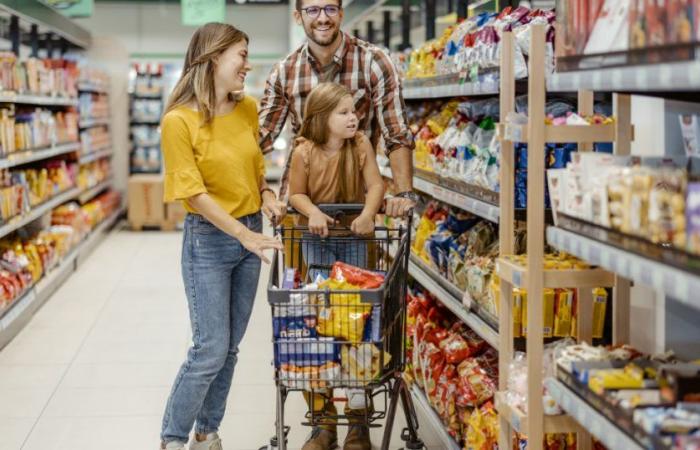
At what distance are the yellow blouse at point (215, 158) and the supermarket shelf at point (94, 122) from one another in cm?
689

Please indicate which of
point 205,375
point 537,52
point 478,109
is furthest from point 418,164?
point 537,52

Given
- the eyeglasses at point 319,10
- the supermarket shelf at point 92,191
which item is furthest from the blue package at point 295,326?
the supermarket shelf at point 92,191

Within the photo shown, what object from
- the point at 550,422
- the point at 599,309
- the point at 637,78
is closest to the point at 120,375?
the point at 599,309

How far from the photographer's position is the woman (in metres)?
3.34

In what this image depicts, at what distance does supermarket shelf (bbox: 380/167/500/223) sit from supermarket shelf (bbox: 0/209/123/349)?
8.66ft

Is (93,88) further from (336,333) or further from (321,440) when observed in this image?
(336,333)

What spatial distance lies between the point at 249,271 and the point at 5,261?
10.4ft

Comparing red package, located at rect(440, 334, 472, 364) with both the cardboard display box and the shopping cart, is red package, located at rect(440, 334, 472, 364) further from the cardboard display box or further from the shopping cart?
the cardboard display box

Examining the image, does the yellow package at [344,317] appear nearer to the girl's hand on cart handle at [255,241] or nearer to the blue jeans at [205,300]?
the girl's hand on cart handle at [255,241]

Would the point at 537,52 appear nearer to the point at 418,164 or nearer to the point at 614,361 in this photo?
the point at 614,361

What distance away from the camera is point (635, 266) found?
6.37 feet

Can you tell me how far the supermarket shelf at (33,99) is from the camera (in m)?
6.29

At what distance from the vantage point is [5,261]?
6.20 metres

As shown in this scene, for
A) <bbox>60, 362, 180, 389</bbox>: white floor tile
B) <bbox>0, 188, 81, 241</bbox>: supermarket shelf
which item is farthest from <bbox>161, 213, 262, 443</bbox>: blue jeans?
<bbox>0, 188, 81, 241</bbox>: supermarket shelf
